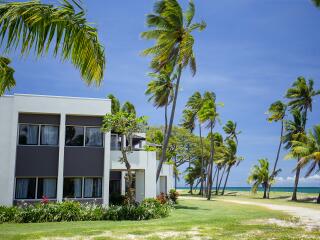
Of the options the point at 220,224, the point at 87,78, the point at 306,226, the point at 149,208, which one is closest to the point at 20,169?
the point at 149,208

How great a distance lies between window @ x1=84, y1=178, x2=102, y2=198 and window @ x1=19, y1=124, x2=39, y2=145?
3.76m

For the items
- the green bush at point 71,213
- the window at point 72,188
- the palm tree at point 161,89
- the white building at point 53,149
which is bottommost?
the green bush at point 71,213

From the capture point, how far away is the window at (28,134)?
2123 centimetres

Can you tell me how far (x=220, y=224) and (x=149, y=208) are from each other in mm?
4929

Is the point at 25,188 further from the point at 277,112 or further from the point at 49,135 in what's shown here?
the point at 277,112

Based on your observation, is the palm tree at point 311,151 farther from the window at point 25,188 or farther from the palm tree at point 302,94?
the window at point 25,188

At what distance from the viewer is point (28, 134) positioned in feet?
70.1

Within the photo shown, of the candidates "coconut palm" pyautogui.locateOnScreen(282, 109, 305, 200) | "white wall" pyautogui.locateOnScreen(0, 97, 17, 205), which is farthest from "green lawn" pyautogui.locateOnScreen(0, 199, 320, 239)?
"coconut palm" pyautogui.locateOnScreen(282, 109, 305, 200)

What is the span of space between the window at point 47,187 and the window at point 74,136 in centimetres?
232

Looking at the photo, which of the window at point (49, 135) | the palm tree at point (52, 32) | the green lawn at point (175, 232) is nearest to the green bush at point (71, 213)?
the green lawn at point (175, 232)

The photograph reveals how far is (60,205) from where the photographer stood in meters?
18.7

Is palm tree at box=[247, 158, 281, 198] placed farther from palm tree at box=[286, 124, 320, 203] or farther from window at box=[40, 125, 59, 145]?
window at box=[40, 125, 59, 145]

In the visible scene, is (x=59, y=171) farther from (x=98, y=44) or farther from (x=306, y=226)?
(x=98, y=44)

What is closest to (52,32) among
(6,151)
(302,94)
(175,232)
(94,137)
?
(175,232)
